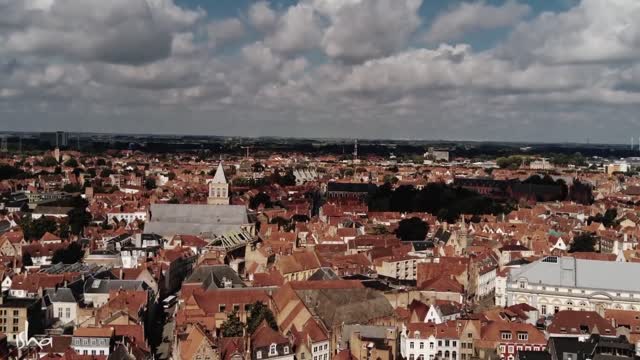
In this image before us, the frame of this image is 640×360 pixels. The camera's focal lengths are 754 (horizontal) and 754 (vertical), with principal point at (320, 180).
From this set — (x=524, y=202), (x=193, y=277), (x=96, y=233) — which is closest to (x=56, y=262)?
(x=96, y=233)

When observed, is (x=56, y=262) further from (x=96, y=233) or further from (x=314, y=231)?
(x=314, y=231)

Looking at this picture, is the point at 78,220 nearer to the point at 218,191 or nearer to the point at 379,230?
the point at 218,191

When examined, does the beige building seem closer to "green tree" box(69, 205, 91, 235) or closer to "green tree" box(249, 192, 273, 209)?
"green tree" box(69, 205, 91, 235)

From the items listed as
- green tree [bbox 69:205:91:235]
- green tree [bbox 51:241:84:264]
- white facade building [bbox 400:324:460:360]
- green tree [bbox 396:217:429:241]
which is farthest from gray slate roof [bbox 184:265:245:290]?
green tree [bbox 69:205:91:235]

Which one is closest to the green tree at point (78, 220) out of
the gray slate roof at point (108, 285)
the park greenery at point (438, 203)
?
the gray slate roof at point (108, 285)

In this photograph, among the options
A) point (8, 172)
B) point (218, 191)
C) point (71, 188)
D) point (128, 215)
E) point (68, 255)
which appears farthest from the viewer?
point (8, 172)

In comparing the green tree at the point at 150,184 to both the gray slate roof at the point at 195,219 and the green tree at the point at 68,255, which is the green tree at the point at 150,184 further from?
the green tree at the point at 68,255

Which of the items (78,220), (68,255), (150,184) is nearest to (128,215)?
(78,220)
